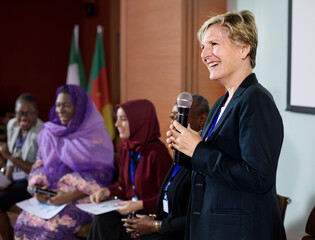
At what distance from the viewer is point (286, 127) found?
2416 mm

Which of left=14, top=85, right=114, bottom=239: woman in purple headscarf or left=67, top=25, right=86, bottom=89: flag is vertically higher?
left=67, top=25, right=86, bottom=89: flag

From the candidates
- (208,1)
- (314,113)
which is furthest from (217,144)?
(208,1)

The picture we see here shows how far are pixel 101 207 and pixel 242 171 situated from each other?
1381 mm

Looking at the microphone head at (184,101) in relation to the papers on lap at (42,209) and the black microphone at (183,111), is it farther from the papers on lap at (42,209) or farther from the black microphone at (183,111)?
the papers on lap at (42,209)

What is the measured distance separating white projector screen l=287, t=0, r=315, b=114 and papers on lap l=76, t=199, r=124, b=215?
1198 millimetres

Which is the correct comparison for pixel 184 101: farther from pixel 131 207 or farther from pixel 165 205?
pixel 131 207

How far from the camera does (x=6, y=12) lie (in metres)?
6.25

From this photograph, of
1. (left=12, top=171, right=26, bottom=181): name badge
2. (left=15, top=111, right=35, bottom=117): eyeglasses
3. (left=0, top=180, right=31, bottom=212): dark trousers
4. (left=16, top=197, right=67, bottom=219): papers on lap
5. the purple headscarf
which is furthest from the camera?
(left=15, top=111, right=35, bottom=117): eyeglasses

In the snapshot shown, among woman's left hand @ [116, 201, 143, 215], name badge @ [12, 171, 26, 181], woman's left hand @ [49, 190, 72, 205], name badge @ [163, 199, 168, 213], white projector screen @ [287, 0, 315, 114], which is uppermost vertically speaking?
white projector screen @ [287, 0, 315, 114]

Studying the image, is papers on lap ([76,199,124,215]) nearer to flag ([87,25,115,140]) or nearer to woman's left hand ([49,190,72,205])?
woman's left hand ([49,190,72,205])

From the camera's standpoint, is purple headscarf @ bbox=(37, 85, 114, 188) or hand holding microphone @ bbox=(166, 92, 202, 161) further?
purple headscarf @ bbox=(37, 85, 114, 188)

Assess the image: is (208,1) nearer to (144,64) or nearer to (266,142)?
(144,64)

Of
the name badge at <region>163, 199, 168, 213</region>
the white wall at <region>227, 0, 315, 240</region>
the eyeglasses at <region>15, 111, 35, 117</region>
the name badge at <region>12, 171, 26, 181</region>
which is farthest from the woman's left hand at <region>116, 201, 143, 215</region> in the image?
the eyeglasses at <region>15, 111, 35, 117</region>

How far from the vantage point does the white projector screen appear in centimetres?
220
